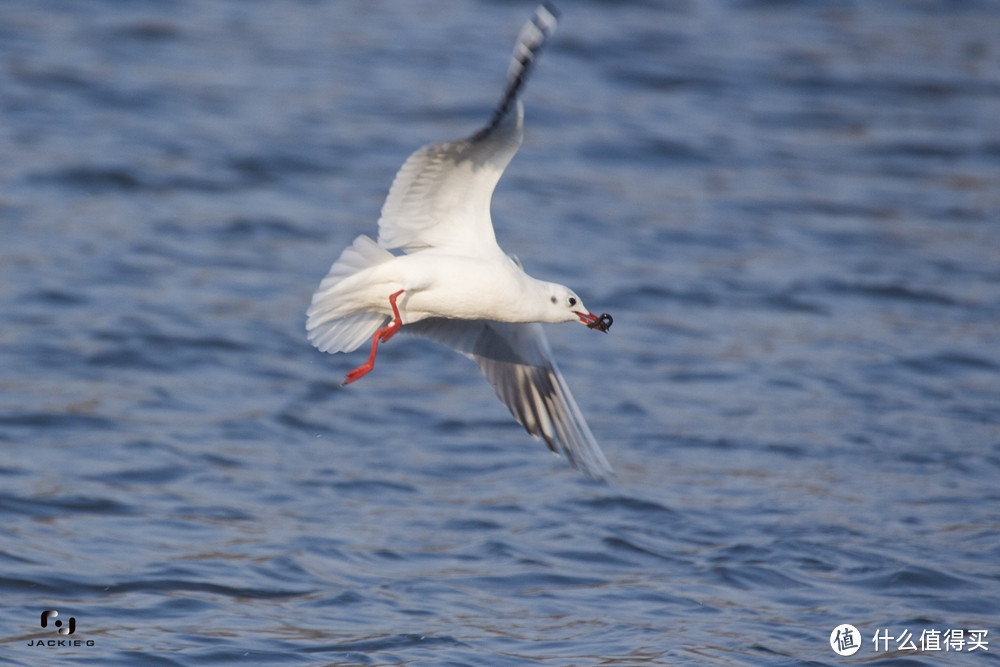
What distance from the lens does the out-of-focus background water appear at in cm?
711

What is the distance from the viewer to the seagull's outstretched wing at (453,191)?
Result: 598cm

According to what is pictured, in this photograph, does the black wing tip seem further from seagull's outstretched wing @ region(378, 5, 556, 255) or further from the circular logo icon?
the circular logo icon

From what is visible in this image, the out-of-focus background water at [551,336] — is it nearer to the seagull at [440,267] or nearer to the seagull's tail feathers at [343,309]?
the seagull's tail feathers at [343,309]

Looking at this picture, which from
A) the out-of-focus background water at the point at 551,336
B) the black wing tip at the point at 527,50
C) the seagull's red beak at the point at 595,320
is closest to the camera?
the black wing tip at the point at 527,50

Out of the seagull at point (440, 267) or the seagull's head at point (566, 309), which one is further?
the seagull's head at point (566, 309)

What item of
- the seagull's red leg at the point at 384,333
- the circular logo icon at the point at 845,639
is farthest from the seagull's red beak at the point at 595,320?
the circular logo icon at the point at 845,639

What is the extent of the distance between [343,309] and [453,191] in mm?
696
